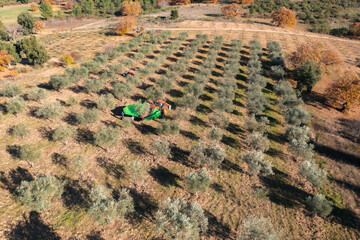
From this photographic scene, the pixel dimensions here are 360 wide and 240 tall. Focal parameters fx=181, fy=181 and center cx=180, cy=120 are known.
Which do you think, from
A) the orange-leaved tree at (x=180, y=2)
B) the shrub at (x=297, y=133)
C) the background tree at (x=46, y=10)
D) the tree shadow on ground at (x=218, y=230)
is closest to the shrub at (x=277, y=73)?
the shrub at (x=297, y=133)

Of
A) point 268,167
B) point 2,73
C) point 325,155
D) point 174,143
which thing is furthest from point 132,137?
point 2,73

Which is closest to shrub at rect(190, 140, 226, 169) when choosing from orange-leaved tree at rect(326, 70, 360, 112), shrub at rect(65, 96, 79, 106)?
shrub at rect(65, 96, 79, 106)

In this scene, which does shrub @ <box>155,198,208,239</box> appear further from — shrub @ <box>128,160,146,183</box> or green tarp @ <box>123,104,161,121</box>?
green tarp @ <box>123,104,161,121</box>

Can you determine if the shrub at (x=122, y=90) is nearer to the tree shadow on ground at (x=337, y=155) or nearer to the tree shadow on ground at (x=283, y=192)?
the tree shadow on ground at (x=283, y=192)

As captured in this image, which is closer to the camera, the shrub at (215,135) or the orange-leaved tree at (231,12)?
the shrub at (215,135)

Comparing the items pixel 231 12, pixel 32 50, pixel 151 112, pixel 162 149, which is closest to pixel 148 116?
pixel 151 112

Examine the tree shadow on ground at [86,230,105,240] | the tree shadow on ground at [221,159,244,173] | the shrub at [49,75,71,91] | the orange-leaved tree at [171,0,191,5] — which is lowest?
the tree shadow on ground at [86,230,105,240]
